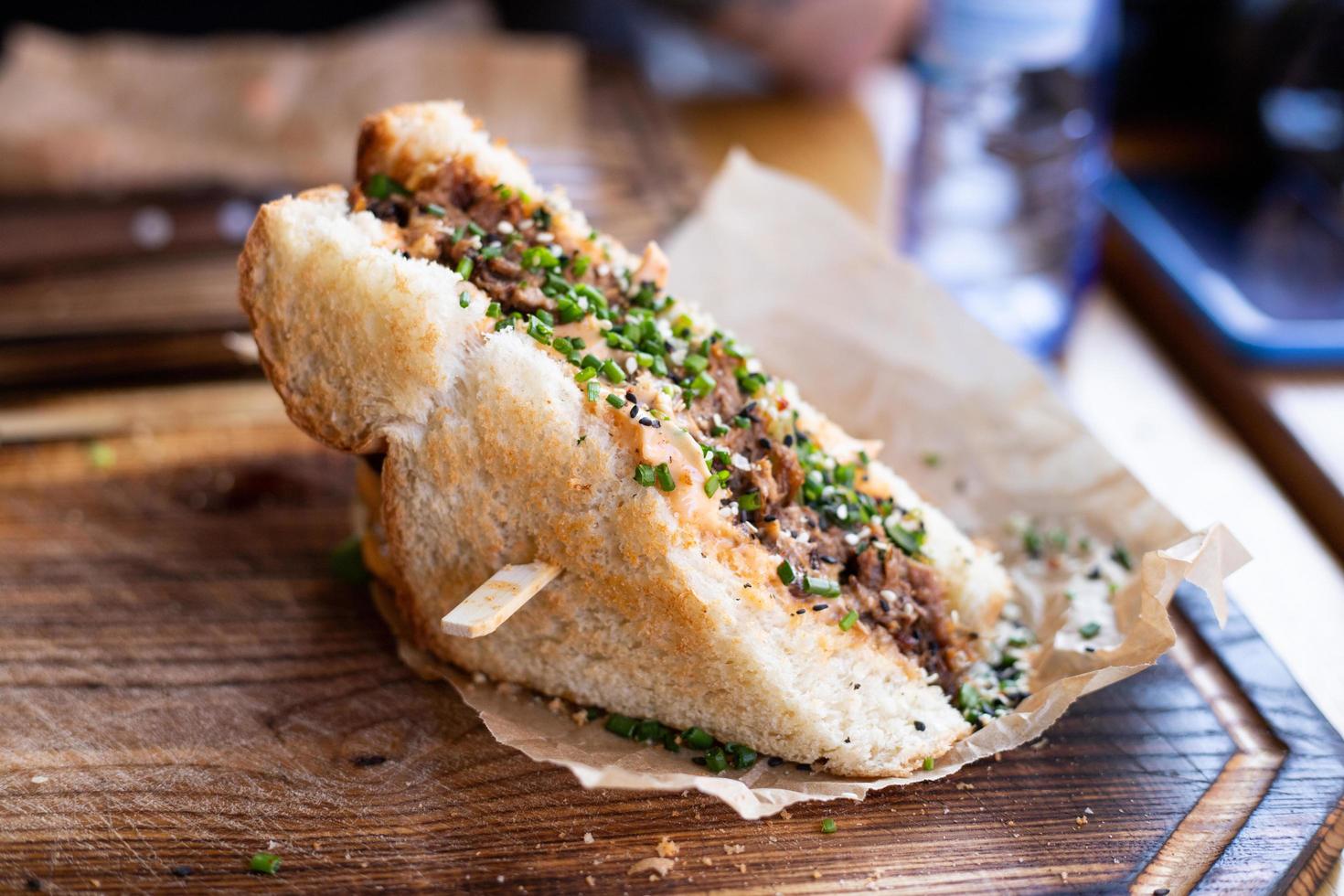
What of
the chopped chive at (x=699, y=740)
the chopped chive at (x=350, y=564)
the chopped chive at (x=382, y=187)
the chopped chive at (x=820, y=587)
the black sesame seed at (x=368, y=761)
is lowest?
the chopped chive at (x=350, y=564)

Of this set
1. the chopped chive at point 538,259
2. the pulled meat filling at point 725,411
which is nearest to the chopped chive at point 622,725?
the pulled meat filling at point 725,411

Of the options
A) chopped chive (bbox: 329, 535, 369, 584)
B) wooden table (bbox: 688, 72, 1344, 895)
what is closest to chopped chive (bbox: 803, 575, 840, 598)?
wooden table (bbox: 688, 72, 1344, 895)

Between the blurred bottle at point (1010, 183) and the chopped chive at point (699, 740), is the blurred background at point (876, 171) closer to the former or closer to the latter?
the blurred bottle at point (1010, 183)

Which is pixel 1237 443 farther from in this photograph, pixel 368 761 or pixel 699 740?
pixel 368 761

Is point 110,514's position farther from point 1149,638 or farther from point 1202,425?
point 1202,425

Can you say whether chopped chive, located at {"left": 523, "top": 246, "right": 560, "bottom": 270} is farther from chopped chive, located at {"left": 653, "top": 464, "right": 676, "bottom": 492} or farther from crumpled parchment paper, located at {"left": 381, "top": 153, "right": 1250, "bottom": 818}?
crumpled parchment paper, located at {"left": 381, "top": 153, "right": 1250, "bottom": 818}

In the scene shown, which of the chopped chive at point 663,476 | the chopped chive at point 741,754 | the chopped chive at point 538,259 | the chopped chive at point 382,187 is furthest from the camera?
the chopped chive at point 382,187

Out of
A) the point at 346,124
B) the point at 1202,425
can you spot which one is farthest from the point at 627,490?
the point at 346,124
